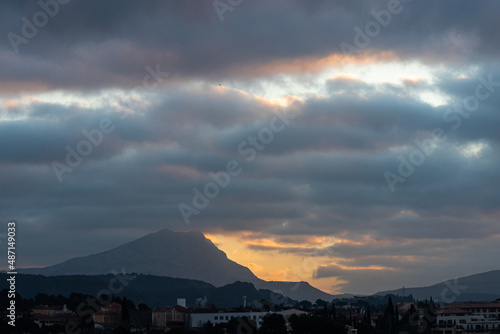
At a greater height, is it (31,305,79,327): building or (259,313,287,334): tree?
(31,305,79,327): building

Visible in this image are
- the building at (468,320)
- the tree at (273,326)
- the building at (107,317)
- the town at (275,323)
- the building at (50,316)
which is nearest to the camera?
the town at (275,323)

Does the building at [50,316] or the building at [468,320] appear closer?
the building at [50,316]

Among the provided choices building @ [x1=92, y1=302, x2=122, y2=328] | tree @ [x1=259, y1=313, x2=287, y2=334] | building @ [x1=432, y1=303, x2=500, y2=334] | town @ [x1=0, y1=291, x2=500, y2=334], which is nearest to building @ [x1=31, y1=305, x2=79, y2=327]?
town @ [x1=0, y1=291, x2=500, y2=334]

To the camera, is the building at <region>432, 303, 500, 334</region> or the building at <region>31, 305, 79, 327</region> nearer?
the building at <region>31, 305, 79, 327</region>

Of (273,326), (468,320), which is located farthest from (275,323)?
(468,320)

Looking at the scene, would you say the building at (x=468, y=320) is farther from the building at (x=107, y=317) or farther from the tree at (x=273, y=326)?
the building at (x=107, y=317)

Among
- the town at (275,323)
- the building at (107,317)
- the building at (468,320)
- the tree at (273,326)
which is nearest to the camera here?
the town at (275,323)

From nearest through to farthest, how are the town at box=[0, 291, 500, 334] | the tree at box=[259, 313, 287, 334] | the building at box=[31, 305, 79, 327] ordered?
the town at box=[0, 291, 500, 334], the tree at box=[259, 313, 287, 334], the building at box=[31, 305, 79, 327]

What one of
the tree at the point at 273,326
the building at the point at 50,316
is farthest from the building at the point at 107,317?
the tree at the point at 273,326

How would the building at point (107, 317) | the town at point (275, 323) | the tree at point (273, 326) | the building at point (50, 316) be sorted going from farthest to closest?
the building at point (107, 317) < the building at point (50, 316) < the tree at point (273, 326) < the town at point (275, 323)

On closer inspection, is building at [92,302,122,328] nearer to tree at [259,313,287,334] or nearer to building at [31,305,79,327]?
building at [31,305,79,327]

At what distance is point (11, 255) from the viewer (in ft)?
270

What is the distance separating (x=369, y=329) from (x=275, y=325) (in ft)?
71.3

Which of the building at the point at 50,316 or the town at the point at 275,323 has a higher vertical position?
the building at the point at 50,316
